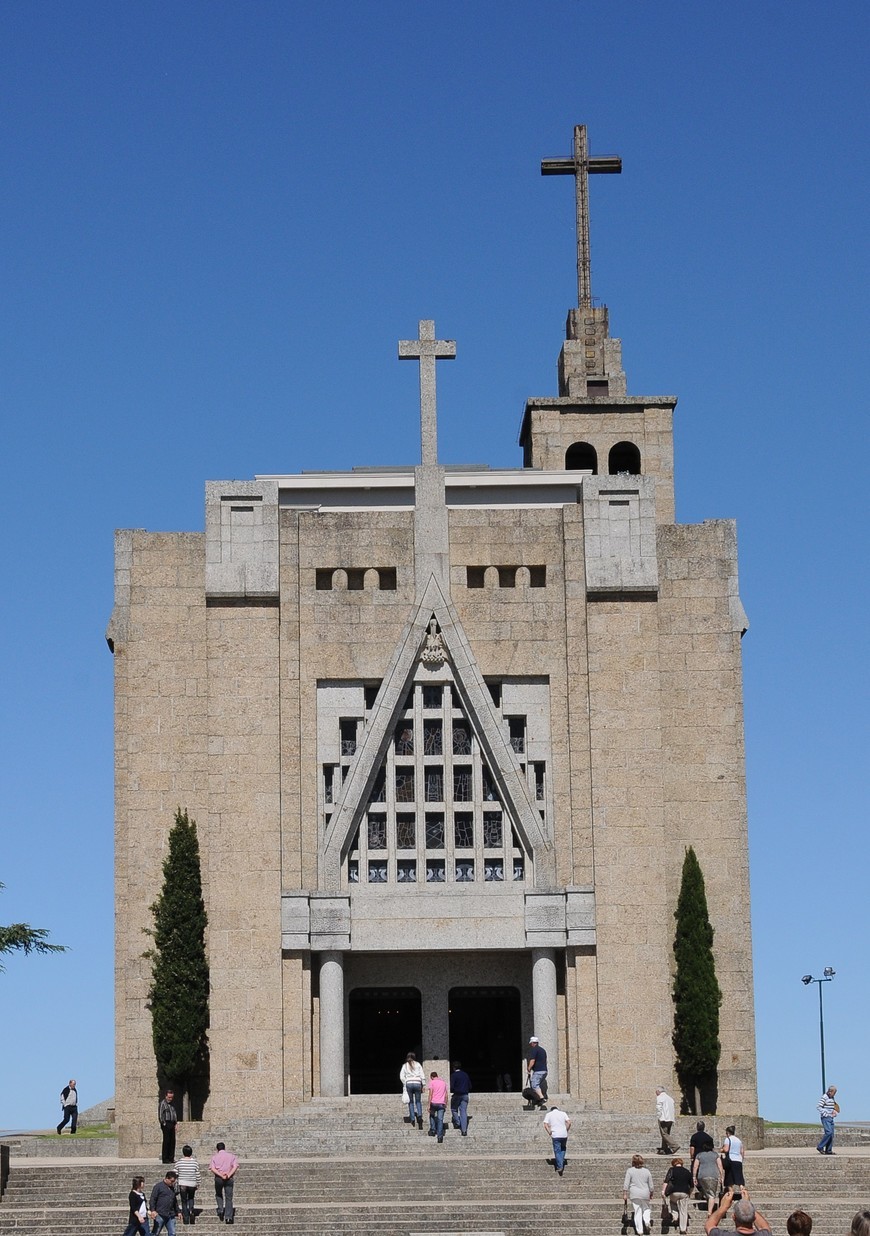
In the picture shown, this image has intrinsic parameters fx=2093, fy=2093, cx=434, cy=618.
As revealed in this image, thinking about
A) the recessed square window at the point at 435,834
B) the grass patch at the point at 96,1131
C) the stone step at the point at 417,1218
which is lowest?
the stone step at the point at 417,1218

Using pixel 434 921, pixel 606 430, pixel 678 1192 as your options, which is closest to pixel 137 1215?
pixel 678 1192

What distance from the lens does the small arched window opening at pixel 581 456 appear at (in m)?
56.9

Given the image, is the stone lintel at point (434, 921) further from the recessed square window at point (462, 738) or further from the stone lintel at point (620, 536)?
the stone lintel at point (620, 536)

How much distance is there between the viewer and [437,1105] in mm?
32375

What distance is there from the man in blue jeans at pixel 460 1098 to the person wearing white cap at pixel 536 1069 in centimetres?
161

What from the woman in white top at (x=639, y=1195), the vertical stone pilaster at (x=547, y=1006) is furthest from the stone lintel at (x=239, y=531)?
the woman in white top at (x=639, y=1195)

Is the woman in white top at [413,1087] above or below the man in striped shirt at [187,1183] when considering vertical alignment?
above

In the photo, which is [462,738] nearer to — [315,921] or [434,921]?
[434,921]

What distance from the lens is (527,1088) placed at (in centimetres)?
3459

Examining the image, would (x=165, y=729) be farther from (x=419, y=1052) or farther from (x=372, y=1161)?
(x=372, y=1161)

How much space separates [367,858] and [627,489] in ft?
27.6

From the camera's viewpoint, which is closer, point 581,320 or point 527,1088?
point 527,1088

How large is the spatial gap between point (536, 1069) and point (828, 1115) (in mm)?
Result: 4974

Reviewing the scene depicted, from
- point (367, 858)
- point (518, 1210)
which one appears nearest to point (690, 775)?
point (367, 858)
